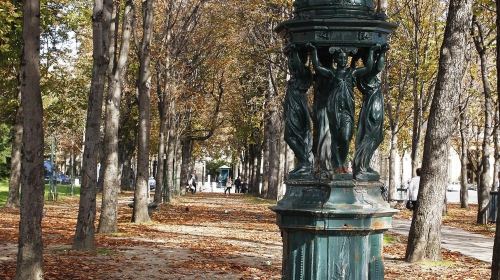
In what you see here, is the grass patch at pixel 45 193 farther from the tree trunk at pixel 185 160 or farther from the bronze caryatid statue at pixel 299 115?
the bronze caryatid statue at pixel 299 115

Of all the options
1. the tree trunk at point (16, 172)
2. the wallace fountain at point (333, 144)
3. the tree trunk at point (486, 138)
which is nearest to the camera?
the wallace fountain at point (333, 144)

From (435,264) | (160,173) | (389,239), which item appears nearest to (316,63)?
(435,264)

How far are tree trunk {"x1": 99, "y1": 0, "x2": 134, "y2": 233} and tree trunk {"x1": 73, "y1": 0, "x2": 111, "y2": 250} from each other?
3.25m

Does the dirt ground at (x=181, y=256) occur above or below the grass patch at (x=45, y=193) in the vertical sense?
below

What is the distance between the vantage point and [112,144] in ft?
59.5

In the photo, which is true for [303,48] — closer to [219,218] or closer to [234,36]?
[219,218]

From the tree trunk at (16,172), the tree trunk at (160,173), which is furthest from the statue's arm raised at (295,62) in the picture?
the tree trunk at (160,173)

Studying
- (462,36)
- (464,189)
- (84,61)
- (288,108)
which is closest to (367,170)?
(288,108)

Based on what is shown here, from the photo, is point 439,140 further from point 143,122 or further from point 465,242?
point 143,122

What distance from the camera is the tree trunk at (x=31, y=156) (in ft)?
30.9

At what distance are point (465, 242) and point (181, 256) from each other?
28.6 ft

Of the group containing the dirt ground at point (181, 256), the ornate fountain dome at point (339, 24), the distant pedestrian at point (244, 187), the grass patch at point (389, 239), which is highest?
the ornate fountain dome at point (339, 24)

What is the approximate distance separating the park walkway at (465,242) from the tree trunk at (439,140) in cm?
228

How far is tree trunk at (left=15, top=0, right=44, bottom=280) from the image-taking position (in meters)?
9.41
